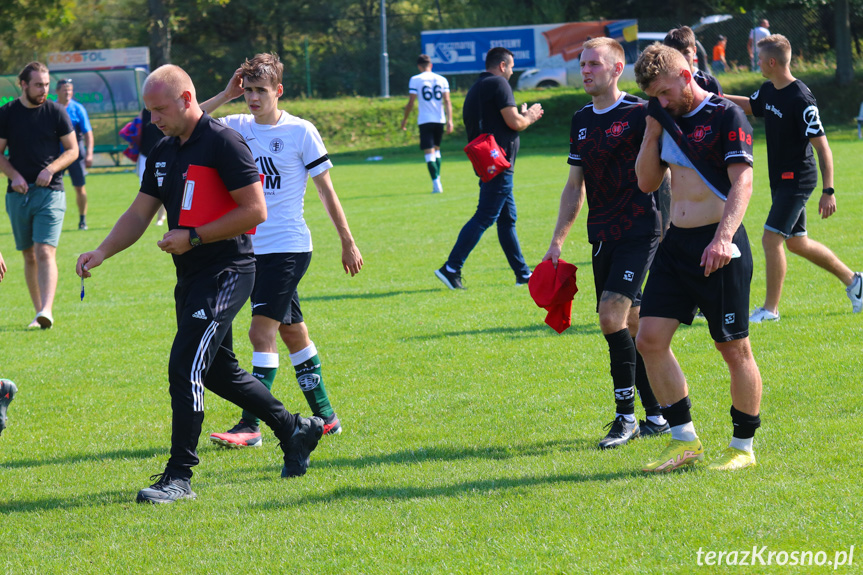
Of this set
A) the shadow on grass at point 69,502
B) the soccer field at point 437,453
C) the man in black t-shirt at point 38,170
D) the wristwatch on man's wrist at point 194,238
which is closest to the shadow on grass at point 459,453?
the soccer field at point 437,453

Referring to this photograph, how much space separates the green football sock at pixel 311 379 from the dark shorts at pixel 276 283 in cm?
34

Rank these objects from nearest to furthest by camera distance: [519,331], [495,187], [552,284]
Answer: [552,284]
[519,331]
[495,187]

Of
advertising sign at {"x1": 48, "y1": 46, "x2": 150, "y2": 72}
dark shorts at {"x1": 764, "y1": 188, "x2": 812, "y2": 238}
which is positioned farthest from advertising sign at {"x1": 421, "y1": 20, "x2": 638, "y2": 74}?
dark shorts at {"x1": 764, "y1": 188, "x2": 812, "y2": 238}

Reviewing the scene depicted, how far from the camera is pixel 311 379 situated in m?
5.73

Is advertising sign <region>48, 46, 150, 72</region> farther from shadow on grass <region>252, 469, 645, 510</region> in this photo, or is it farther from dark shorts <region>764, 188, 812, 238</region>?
shadow on grass <region>252, 469, 645, 510</region>

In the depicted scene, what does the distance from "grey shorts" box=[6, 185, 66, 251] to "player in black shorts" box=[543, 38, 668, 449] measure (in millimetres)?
5720

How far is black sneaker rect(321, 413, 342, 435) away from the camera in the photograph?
5.77 m

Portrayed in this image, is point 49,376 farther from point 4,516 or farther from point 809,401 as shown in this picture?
point 809,401

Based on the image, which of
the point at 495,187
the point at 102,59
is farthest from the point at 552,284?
the point at 102,59

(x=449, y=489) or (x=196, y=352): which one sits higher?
(x=196, y=352)

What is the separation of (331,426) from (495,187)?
481 centimetres

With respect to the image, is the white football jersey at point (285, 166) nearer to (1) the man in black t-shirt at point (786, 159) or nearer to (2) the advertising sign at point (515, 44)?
(1) the man in black t-shirt at point (786, 159)

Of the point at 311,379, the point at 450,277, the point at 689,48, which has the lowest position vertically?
the point at 450,277

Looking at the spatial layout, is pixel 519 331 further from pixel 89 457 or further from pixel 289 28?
pixel 289 28
